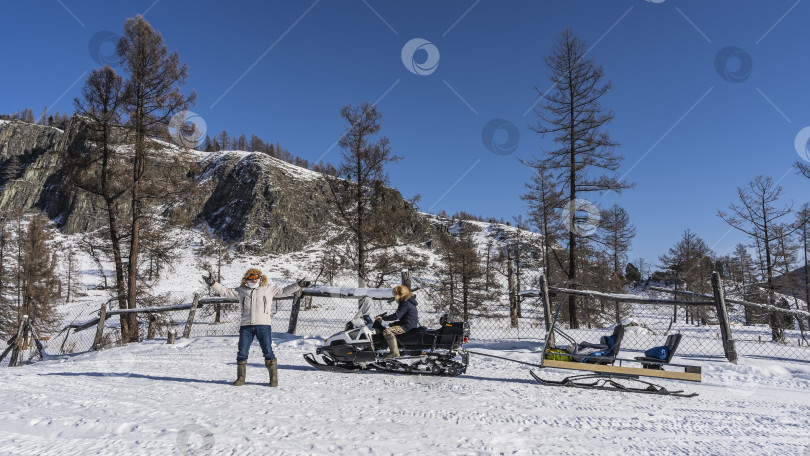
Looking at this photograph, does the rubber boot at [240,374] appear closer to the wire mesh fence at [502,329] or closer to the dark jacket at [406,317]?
the dark jacket at [406,317]

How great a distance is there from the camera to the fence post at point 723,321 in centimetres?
793

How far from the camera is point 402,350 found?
7230mm

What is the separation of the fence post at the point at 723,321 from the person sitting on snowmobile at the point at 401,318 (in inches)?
243

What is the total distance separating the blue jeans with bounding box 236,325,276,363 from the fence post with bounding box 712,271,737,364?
8513 millimetres

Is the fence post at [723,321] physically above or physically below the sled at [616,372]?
above

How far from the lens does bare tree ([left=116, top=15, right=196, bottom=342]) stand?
48.0 ft

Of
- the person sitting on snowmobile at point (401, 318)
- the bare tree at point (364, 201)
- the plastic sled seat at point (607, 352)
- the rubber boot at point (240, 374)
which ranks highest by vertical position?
the bare tree at point (364, 201)

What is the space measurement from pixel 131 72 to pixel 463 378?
15.6m

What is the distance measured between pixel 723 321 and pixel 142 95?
18531mm

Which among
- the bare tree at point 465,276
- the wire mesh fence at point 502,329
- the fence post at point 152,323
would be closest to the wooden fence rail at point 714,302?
the wire mesh fence at point 502,329

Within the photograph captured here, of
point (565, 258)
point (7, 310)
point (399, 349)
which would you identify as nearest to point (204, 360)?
point (399, 349)

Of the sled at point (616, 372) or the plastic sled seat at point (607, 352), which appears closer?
the sled at point (616, 372)

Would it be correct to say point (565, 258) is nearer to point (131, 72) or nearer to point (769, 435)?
point (769, 435)

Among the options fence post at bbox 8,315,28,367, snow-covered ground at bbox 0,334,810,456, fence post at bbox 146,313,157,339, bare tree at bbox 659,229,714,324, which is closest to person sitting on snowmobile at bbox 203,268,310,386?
snow-covered ground at bbox 0,334,810,456
